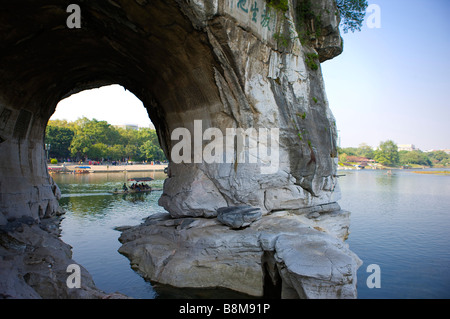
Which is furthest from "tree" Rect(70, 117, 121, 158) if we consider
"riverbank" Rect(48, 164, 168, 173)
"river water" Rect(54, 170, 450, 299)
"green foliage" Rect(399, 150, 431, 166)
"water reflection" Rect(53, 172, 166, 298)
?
"green foliage" Rect(399, 150, 431, 166)

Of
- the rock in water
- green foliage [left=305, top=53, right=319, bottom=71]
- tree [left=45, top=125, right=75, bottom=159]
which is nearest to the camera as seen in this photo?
the rock in water

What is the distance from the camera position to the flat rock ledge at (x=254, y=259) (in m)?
6.98

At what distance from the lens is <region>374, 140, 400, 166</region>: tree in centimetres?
9762

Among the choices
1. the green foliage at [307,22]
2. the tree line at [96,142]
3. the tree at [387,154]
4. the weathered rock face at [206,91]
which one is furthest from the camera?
the tree at [387,154]

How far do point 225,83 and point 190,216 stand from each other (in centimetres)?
455

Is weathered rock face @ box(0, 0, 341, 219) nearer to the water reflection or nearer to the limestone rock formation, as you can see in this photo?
the limestone rock formation

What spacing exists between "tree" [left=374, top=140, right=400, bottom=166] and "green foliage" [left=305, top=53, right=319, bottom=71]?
94831 millimetres

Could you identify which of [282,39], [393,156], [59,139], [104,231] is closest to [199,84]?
[282,39]

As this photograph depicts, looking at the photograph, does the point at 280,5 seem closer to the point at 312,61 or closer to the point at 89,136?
the point at 312,61

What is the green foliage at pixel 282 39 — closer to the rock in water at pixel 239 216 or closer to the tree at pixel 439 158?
the rock in water at pixel 239 216

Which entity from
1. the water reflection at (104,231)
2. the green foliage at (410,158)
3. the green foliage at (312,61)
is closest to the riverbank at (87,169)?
the water reflection at (104,231)

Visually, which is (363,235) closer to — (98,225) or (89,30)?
(98,225)

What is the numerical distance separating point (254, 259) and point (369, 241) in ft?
24.5

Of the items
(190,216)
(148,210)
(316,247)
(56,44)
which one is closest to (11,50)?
(56,44)
